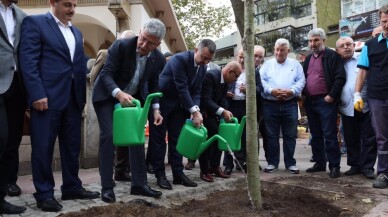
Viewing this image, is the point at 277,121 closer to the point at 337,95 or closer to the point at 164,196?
the point at 337,95

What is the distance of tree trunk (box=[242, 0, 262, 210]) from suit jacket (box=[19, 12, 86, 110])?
4.65ft

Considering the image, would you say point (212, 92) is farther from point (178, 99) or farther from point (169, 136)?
point (169, 136)

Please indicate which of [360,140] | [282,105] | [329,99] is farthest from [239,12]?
[360,140]

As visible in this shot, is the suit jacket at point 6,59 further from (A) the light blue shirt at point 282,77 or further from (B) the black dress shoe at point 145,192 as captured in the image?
(A) the light blue shirt at point 282,77

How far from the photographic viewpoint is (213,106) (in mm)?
4141

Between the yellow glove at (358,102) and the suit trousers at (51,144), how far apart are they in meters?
2.94

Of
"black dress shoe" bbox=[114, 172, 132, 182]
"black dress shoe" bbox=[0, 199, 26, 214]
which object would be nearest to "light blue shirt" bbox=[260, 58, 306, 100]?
"black dress shoe" bbox=[114, 172, 132, 182]

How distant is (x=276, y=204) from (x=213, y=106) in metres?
1.36

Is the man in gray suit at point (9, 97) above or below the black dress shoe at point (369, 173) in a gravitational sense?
above

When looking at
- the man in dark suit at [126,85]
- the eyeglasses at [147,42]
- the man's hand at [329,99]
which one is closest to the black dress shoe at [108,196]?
the man in dark suit at [126,85]

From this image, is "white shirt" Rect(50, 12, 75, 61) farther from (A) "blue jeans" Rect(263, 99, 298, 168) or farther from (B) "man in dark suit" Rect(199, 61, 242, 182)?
(A) "blue jeans" Rect(263, 99, 298, 168)

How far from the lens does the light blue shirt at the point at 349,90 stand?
452cm

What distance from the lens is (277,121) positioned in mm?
4859

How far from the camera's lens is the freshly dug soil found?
2.70 metres
